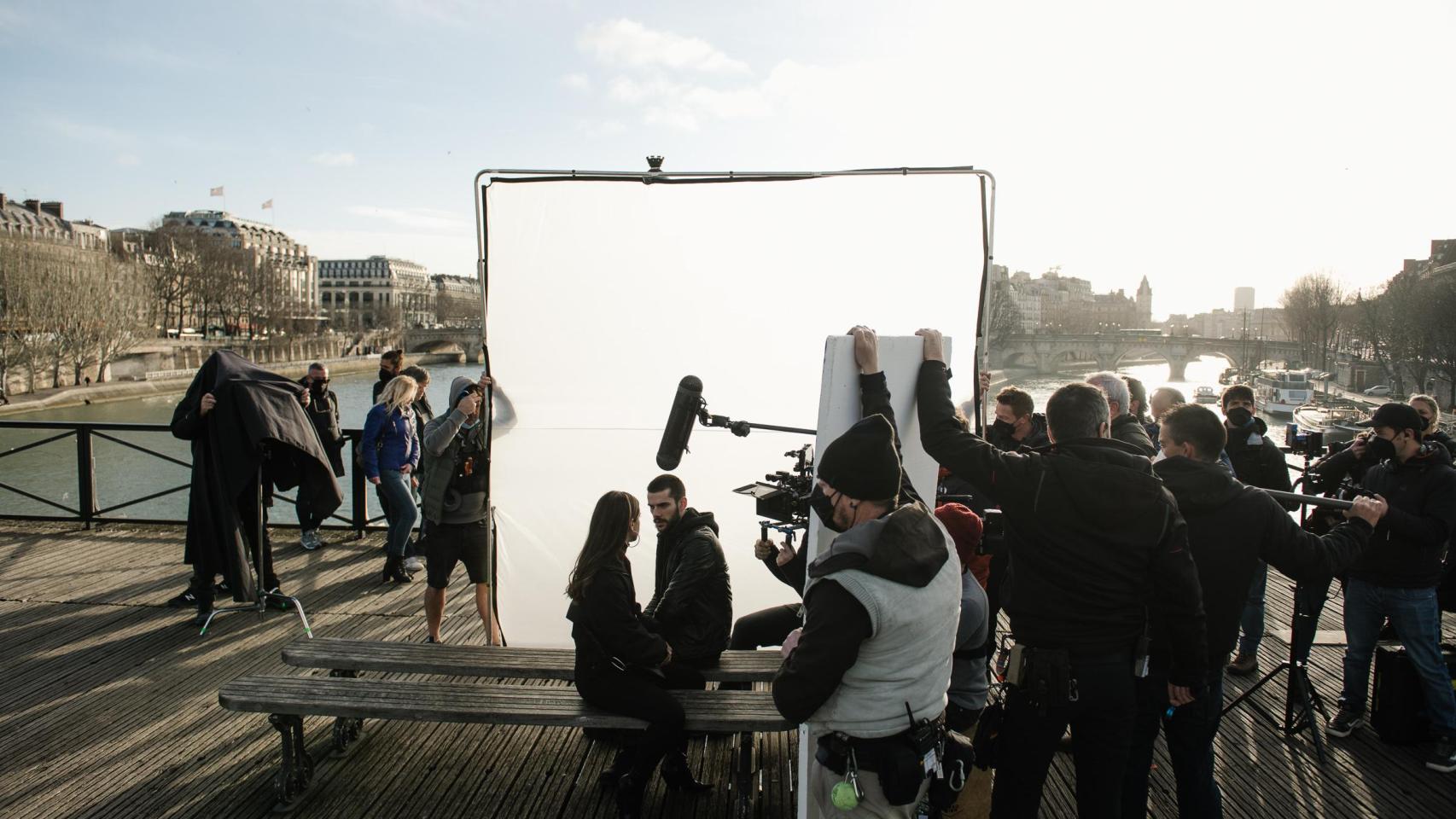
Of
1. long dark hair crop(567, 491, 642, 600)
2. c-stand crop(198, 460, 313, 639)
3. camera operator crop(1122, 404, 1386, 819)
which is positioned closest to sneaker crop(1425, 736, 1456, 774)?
camera operator crop(1122, 404, 1386, 819)

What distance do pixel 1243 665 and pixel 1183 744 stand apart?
8.03 ft

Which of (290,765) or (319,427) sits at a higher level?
(319,427)

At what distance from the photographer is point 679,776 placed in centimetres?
355

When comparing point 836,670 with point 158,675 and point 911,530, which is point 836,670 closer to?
point 911,530

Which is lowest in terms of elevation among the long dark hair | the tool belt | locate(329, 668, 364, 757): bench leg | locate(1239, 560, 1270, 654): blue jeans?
locate(329, 668, 364, 757): bench leg

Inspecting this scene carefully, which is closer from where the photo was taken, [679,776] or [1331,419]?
[679,776]

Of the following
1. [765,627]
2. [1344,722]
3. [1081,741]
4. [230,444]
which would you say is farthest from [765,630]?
[230,444]

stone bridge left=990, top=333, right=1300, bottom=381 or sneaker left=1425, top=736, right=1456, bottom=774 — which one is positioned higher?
stone bridge left=990, top=333, right=1300, bottom=381

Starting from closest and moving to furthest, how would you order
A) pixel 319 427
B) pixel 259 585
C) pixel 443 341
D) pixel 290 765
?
1. pixel 290 765
2. pixel 259 585
3. pixel 319 427
4. pixel 443 341

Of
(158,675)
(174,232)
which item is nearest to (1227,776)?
(158,675)

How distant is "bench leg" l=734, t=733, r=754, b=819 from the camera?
3.28 m

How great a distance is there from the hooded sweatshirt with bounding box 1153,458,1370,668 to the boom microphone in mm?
1764

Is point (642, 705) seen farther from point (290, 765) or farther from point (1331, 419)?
point (1331, 419)

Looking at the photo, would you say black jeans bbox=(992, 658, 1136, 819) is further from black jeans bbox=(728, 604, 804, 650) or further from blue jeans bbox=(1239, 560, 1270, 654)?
blue jeans bbox=(1239, 560, 1270, 654)
